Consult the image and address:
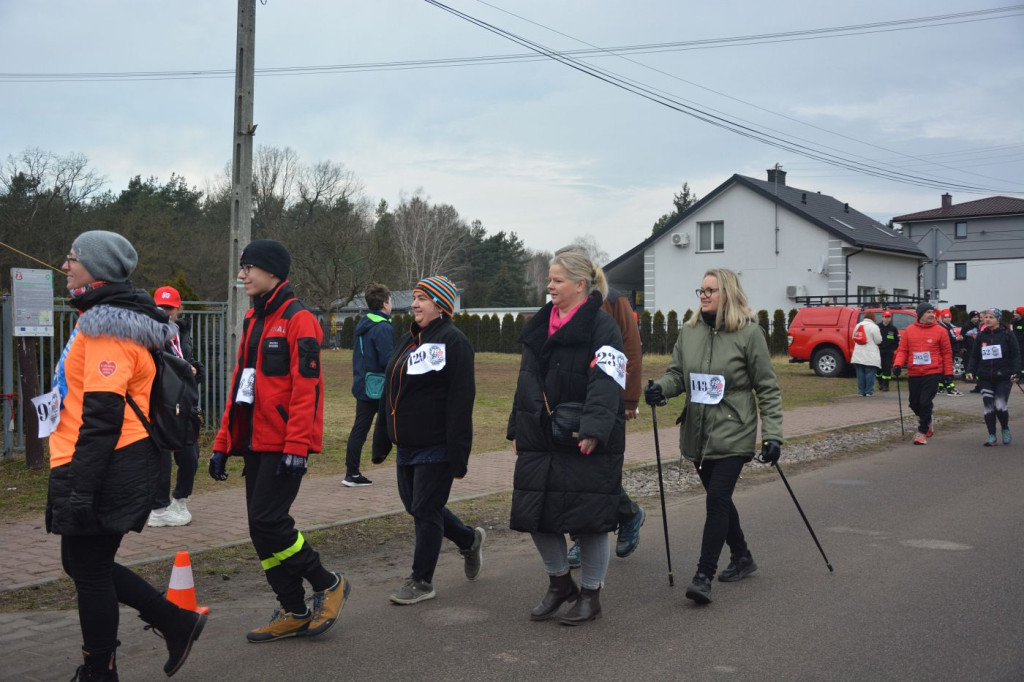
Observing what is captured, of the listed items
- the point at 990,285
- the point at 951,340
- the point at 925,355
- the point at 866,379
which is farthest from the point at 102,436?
the point at 990,285

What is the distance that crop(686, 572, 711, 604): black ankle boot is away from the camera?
5.51 m

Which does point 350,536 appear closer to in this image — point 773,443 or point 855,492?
point 773,443

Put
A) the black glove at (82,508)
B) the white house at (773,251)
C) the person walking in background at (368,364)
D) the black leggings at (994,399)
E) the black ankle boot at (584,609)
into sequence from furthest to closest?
the white house at (773,251)
the black leggings at (994,399)
the person walking in background at (368,364)
the black ankle boot at (584,609)
the black glove at (82,508)

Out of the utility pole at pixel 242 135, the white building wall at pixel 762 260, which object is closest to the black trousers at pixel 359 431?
the utility pole at pixel 242 135

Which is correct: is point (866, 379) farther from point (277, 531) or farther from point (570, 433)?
point (277, 531)

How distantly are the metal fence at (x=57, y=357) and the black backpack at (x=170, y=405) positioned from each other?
5.82 metres

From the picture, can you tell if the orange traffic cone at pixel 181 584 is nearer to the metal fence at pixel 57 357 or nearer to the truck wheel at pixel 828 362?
the metal fence at pixel 57 357

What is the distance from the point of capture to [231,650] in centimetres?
481

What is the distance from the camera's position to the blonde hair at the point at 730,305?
5805mm

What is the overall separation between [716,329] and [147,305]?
133 inches

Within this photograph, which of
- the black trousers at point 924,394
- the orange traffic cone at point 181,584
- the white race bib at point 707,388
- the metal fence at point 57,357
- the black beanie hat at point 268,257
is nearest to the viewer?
the black beanie hat at point 268,257

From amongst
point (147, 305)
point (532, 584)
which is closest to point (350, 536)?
point (532, 584)

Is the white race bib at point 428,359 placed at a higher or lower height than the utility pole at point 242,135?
lower

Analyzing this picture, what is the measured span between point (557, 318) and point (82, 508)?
8.63 ft
